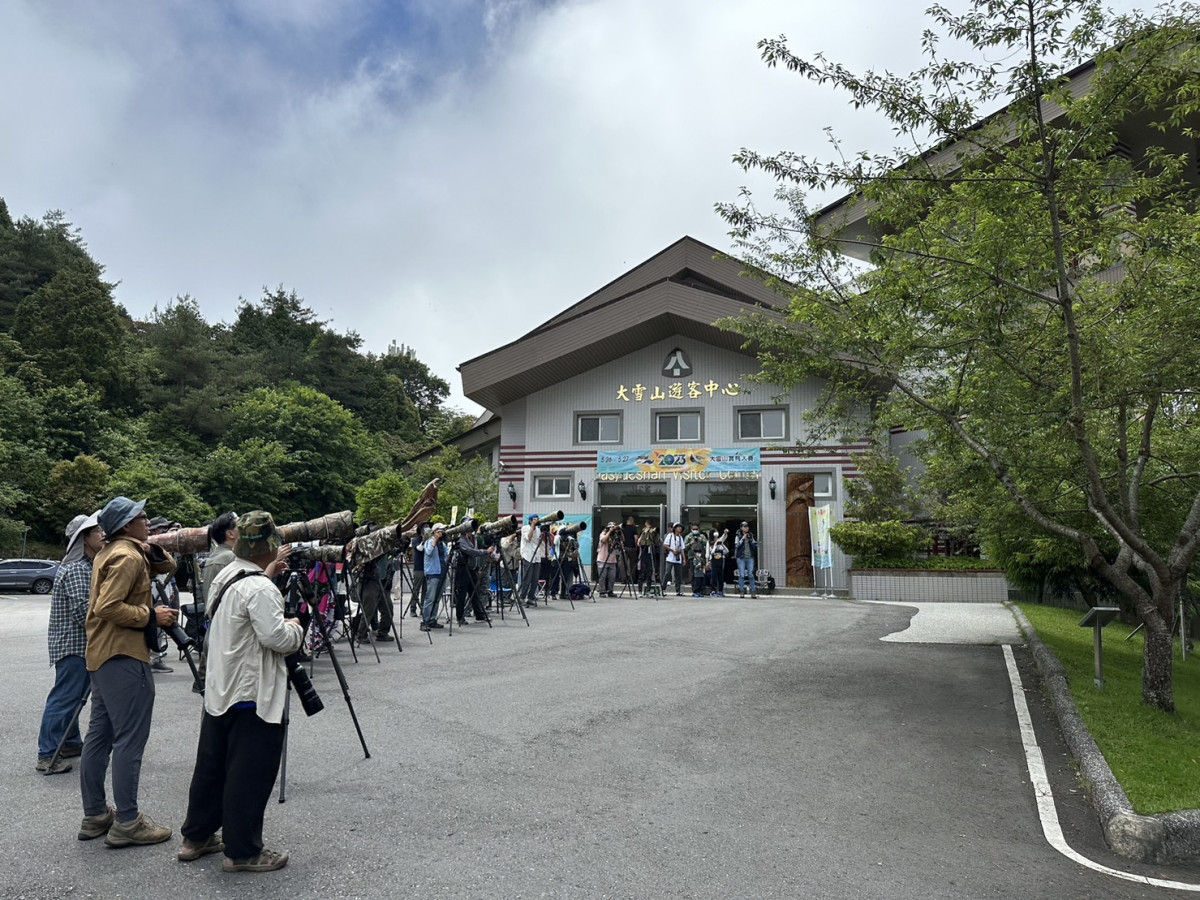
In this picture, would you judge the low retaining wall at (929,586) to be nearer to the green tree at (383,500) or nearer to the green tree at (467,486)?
the green tree at (467,486)

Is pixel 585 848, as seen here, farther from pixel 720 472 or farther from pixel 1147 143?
pixel 1147 143

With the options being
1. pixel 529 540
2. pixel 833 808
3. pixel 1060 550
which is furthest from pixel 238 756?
pixel 1060 550

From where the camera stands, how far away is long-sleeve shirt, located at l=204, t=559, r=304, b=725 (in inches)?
151

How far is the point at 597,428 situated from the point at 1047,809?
22.2 metres

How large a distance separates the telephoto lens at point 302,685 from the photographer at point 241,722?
2.3 inches

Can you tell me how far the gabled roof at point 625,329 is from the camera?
82.3 feet

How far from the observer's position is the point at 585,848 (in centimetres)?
419

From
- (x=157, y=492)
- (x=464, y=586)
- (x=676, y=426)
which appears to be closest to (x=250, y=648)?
(x=464, y=586)

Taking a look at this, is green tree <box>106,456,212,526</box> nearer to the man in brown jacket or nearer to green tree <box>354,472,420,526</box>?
green tree <box>354,472,420,526</box>

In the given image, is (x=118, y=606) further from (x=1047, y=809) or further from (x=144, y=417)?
(x=144, y=417)

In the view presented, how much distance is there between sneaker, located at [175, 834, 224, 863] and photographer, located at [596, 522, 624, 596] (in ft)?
53.3

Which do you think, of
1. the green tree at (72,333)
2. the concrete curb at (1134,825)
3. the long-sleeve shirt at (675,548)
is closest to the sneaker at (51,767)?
the concrete curb at (1134,825)

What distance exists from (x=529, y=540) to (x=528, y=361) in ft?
35.7

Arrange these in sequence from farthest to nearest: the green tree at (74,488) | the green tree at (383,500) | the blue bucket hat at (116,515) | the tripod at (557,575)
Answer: the green tree at (383,500), the green tree at (74,488), the tripod at (557,575), the blue bucket hat at (116,515)
